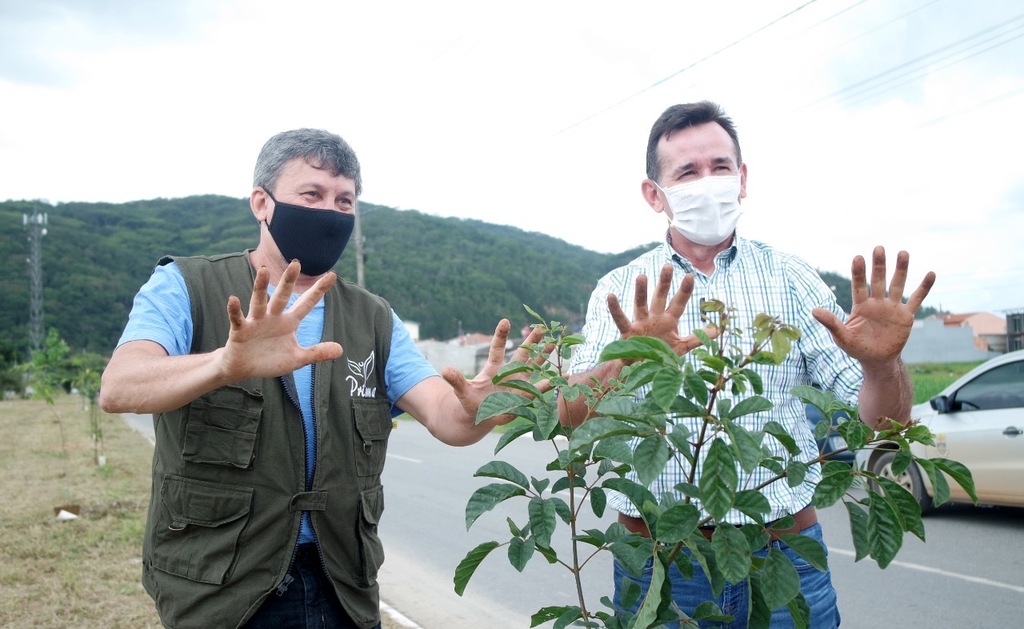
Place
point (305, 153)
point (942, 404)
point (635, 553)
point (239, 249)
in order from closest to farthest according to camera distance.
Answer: point (635, 553)
point (305, 153)
point (942, 404)
point (239, 249)

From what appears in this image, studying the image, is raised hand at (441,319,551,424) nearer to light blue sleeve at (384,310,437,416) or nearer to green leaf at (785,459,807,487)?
light blue sleeve at (384,310,437,416)

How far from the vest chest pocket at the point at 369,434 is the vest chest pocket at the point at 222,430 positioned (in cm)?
29

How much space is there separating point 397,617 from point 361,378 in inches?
133

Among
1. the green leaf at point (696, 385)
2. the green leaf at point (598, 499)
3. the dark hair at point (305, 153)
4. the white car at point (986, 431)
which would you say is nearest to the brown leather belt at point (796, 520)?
the green leaf at point (598, 499)

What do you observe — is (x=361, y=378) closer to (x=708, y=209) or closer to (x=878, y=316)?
(x=708, y=209)

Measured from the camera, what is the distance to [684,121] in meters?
2.69

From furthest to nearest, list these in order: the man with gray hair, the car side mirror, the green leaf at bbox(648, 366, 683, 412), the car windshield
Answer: the car side mirror → the car windshield → the man with gray hair → the green leaf at bbox(648, 366, 683, 412)

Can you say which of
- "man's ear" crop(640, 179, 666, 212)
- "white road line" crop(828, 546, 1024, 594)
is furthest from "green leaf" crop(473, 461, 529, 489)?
"white road line" crop(828, 546, 1024, 594)

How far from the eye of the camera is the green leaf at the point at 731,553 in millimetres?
1454

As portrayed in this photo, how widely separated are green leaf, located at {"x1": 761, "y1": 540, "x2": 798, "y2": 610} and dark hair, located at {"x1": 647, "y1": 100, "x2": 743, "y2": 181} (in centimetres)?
153

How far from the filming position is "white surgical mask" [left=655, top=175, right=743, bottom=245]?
8.73ft

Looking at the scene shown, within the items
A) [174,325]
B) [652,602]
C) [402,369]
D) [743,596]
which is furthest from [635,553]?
[174,325]

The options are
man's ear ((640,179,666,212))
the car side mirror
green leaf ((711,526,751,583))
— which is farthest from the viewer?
the car side mirror

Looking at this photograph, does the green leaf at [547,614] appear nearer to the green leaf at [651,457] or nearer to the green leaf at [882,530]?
the green leaf at [651,457]
